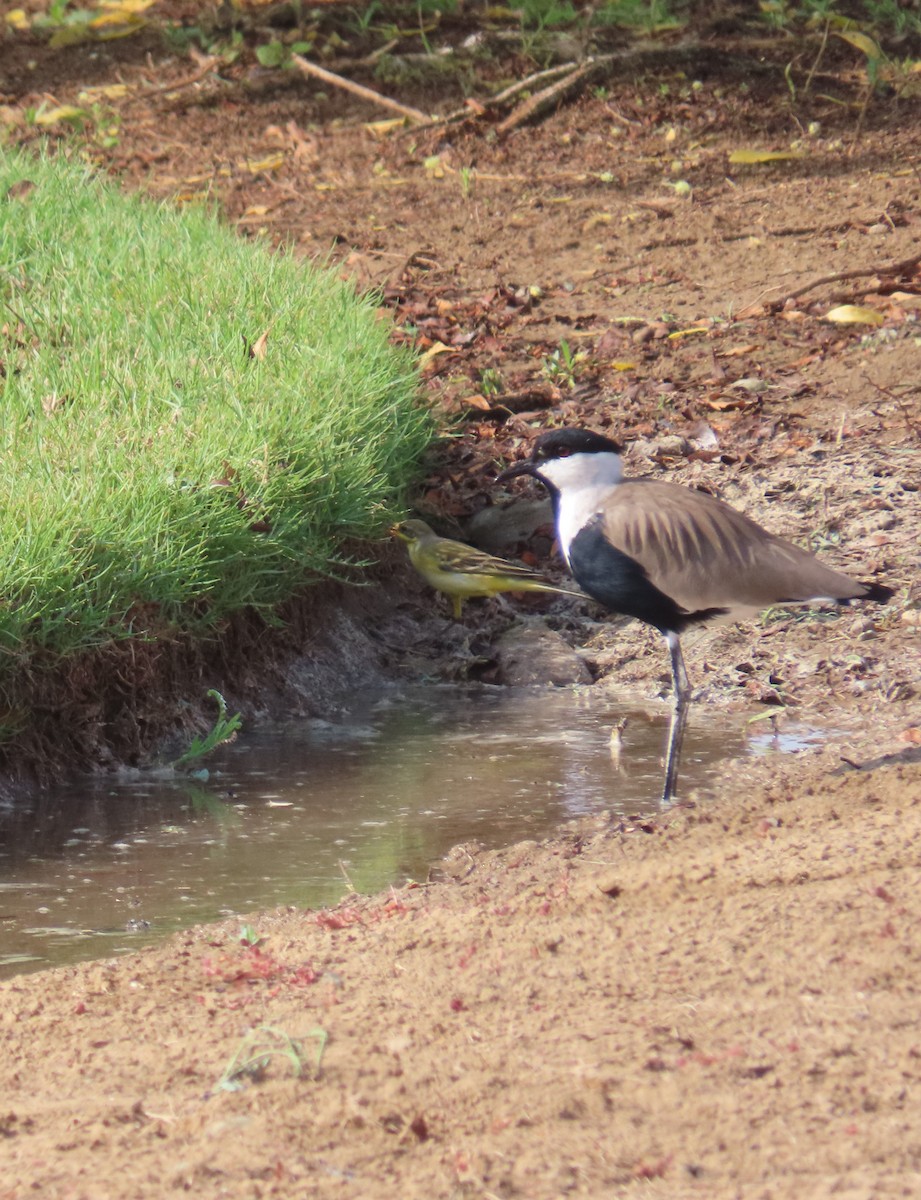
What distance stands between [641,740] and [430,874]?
5.18 ft

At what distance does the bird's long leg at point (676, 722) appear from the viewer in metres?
4.78

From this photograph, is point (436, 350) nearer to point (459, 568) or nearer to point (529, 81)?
point (459, 568)

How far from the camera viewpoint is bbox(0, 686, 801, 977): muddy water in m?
4.14

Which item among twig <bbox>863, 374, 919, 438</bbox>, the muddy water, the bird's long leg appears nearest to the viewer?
the muddy water

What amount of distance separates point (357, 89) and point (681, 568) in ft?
24.6

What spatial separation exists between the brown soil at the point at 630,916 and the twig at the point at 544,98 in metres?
1.51

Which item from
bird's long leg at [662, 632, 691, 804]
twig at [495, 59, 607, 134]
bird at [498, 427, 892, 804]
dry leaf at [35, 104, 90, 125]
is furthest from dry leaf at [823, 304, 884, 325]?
dry leaf at [35, 104, 90, 125]

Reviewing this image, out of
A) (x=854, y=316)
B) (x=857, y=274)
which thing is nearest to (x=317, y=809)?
(x=854, y=316)

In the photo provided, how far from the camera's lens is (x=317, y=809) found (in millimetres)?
4879

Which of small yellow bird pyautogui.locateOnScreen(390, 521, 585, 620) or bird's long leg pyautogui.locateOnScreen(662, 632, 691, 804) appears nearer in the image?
bird's long leg pyautogui.locateOnScreen(662, 632, 691, 804)

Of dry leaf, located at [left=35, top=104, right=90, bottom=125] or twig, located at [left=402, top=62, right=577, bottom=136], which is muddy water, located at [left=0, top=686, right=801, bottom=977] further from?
dry leaf, located at [left=35, top=104, right=90, bottom=125]

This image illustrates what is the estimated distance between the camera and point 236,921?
12.6 ft

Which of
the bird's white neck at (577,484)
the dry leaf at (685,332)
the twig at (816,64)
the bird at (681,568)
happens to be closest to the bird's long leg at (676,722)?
the bird at (681,568)

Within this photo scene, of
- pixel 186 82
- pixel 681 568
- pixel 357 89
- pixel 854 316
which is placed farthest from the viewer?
pixel 186 82
